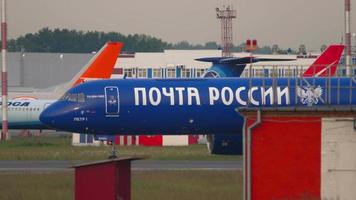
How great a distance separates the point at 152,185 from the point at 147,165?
9.04 m

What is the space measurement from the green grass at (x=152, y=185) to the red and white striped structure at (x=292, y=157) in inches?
245

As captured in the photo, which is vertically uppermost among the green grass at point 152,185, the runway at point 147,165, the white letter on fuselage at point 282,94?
the white letter on fuselage at point 282,94

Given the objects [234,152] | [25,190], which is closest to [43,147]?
[234,152]

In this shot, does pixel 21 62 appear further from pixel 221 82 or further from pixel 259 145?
pixel 259 145

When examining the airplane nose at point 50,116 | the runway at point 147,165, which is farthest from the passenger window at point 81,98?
the runway at point 147,165

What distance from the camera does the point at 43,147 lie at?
57.4 meters

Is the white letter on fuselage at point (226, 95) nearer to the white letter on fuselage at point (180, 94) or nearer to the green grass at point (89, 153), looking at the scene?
the white letter on fuselage at point (180, 94)

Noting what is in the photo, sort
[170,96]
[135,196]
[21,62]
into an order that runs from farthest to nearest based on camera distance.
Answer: [21,62] < [170,96] < [135,196]

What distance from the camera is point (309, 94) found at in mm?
39906

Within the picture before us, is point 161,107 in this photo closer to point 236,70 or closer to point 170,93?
point 170,93

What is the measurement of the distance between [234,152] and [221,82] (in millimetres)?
4564

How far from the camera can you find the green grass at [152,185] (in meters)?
30.3

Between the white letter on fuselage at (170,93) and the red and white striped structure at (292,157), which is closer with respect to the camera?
the red and white striped structure at (292,157)

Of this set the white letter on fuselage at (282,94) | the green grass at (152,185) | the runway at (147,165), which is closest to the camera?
the green grass at (152,185)
